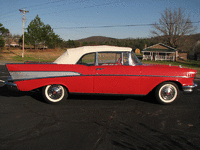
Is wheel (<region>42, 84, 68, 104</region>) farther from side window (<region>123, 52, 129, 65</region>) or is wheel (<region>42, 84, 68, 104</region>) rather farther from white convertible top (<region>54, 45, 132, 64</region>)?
side window (<region>123, 52, 129, 65</region>)

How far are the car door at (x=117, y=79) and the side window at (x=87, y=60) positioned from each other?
0.30 meters

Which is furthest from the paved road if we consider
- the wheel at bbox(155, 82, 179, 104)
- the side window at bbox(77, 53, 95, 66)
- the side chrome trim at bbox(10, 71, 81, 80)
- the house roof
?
the house roof

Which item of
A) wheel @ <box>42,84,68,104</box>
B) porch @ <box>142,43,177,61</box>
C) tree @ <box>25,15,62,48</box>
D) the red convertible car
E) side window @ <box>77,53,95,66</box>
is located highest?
tree @ <box>25,15,62,48</box>

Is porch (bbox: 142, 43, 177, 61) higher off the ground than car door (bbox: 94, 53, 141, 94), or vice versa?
porch (bbox: 142, 43, 177, 61)

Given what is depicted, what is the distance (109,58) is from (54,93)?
1807 mm

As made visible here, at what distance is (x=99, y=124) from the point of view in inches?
138

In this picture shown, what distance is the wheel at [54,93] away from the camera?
473 cm

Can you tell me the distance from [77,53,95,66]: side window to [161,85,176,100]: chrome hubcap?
209 centimetres

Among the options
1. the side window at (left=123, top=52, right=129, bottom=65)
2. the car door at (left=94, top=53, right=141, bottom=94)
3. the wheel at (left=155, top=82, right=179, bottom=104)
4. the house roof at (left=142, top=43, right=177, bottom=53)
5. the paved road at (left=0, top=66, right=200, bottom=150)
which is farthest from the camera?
the house roof at (left=142, top=43, right=177, bottom=53)

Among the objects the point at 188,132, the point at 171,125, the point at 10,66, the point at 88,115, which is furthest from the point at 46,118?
the point at 188,132

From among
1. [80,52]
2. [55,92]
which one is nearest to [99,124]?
[55,92]

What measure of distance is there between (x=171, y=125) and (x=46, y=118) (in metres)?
2.61

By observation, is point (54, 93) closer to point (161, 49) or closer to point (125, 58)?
point (125, 58)

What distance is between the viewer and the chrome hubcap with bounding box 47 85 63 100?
15.5 ft
